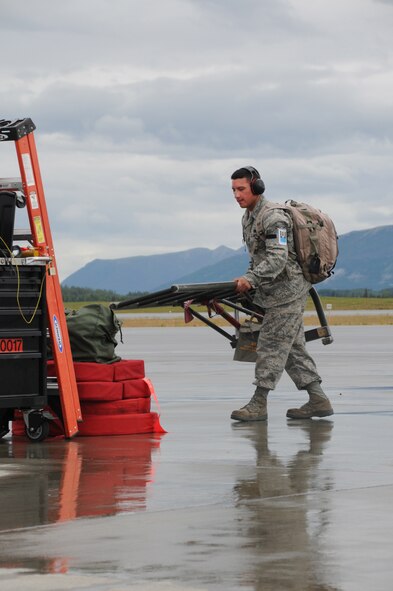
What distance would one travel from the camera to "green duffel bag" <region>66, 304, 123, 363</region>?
1266 cm

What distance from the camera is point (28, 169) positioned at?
12039 mm

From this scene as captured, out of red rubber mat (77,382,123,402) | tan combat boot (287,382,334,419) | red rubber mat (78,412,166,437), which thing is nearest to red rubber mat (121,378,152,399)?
red rubber mat (77,382,123,402)

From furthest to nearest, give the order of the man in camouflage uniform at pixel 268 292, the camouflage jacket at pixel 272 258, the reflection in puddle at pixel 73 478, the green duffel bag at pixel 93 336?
the man in camouflage uniform at pixel 268 292, the camouflage jacket at pixel 272 258, the green duffel bag at pixel 93 336, the reflection in puddle at pixel 73 478

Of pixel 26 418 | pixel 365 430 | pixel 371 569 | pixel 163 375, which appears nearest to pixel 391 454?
pixel 365 430

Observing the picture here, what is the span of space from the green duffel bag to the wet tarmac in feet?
2.86

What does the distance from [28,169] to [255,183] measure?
237 centimetres

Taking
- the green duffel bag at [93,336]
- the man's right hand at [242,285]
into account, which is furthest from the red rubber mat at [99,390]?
the man's right hand at [242,285]

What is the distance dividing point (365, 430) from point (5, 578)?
7.03m

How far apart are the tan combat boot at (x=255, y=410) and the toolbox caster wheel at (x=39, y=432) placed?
220 cm

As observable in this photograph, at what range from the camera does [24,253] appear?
11984mm

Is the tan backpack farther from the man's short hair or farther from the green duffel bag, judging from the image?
the green duffel bag

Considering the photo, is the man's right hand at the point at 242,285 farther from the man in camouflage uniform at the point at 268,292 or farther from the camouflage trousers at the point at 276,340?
the camouflage trousers at the point at 276,340

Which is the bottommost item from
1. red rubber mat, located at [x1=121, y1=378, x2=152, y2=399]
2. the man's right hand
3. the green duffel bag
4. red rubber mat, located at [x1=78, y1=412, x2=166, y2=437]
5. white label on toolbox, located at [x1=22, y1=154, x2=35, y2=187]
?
red rubber mat, located at [x1=78, y1=412, x2=166, y2=437]

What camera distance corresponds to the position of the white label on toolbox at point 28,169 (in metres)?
12.0
